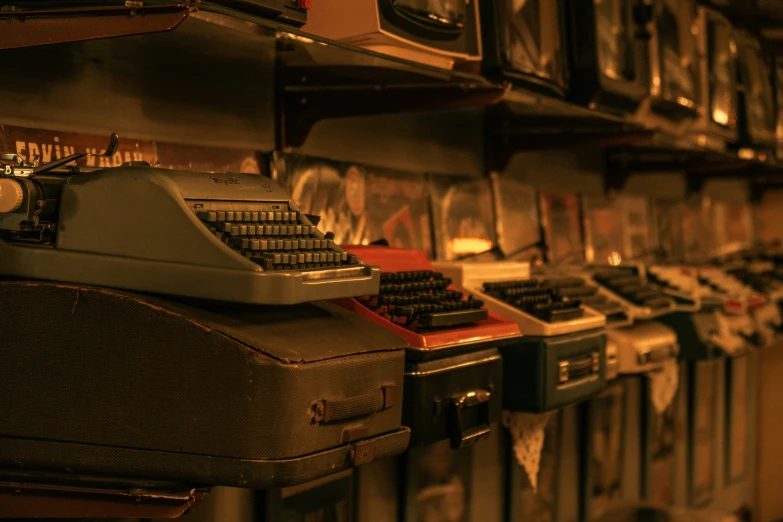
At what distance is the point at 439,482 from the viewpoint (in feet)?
8.06

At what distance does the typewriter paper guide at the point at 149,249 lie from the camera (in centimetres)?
114

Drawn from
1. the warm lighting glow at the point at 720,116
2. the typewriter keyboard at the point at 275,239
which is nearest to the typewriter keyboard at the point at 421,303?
the typewriter keyboard at the point at 275,239

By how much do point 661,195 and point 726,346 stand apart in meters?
1.44

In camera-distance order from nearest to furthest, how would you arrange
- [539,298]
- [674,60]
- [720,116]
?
[539,298]
[674,60]
[720,116]

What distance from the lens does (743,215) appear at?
4.98 meters

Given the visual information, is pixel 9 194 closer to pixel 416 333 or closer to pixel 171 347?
pixel 171 347

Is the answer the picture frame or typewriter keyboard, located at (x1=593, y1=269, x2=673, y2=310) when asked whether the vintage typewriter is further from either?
the picture frame

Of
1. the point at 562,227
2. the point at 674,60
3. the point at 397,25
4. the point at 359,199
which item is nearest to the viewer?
the point at 397,25

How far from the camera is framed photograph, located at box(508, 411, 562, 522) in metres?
2.93

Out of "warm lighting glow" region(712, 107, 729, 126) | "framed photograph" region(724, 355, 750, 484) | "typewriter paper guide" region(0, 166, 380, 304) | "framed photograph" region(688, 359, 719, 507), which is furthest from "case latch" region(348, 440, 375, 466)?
"framed photograph" region(724, 355, 750, 484)

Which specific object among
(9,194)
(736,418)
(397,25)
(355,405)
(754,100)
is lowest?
(736,418)

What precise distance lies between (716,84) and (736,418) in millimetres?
1716

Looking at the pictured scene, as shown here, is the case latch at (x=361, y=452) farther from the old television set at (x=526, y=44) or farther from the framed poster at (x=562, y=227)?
the framed poster at (x=562, y=227)

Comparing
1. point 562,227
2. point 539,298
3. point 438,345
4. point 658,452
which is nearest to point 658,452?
point 658,452
